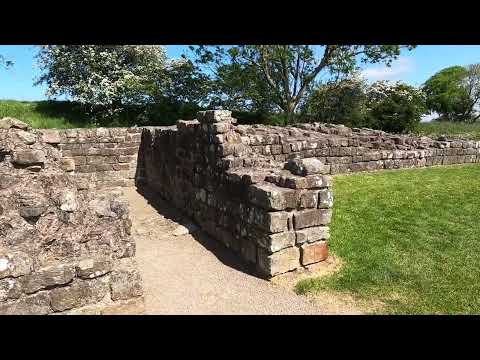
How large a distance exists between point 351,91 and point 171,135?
71.2ft

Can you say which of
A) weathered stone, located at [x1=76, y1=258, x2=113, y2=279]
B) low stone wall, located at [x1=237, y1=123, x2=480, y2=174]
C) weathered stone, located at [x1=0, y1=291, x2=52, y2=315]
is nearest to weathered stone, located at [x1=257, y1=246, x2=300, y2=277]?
weathered stone, located at [x1=76, y1=258, x2=113, y2=279]

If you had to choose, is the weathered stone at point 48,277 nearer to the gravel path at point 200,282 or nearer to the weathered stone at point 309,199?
the gravel path at point 200,282

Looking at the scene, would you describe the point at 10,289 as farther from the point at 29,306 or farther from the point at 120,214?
the point at 120,214

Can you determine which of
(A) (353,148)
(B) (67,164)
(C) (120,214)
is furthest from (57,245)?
(A) (353,148)

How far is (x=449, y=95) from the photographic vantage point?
59.9 metres

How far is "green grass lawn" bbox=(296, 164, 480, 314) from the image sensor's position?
17.8 feet

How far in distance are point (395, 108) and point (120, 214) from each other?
28084 millimetres

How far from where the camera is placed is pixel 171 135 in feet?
36.7

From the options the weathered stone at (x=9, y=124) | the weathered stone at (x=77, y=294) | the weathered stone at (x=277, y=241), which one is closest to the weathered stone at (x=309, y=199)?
the weathered stone at (x=277, y=241)

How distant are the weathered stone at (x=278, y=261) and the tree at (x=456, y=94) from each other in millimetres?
62612

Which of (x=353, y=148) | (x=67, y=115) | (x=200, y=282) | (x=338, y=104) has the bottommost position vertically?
(x=200, y=282)
